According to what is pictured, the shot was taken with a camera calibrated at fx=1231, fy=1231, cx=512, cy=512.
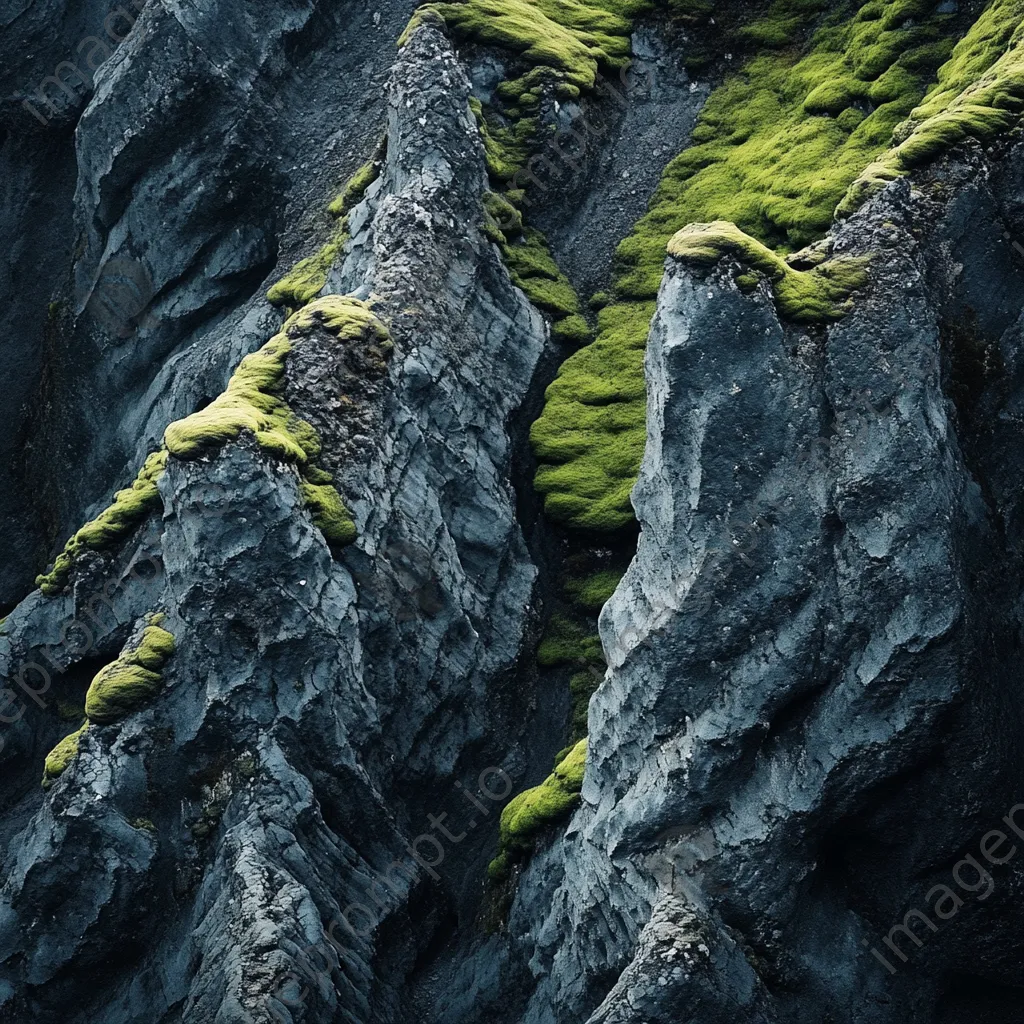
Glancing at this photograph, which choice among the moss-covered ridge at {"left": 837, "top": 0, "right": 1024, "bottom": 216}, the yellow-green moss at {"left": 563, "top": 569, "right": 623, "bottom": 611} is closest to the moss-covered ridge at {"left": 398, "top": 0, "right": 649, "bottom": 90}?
the moss-covered ridge at {"left": 837, "top": 0, "right": 1024, "bottom": 216}

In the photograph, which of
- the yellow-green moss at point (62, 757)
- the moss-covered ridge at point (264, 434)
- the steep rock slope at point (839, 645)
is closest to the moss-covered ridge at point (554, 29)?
the moss-covered ridge at point (264, 434)

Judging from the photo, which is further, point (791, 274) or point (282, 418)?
point (282, 418)

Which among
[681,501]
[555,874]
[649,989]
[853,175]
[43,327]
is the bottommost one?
[649,989]

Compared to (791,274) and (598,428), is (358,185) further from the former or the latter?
(791,274)

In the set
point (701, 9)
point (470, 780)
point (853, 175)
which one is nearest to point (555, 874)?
point (470, 780)

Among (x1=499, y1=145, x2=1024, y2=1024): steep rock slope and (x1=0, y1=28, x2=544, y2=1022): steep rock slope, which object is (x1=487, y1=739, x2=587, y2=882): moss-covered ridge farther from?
(x1=499, y1=145, x2=1024, y2=1024): steep rock slope

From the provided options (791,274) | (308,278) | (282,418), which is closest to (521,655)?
(282,418)

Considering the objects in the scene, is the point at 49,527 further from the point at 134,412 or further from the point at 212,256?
the point at 212,256
